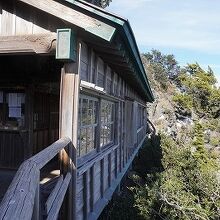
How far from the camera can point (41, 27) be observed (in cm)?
454

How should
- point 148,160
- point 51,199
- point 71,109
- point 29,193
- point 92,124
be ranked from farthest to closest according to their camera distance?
point 148,160, point 92,124, point 71,109, point 51,199, point 29,193

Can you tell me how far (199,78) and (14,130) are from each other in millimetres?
31026

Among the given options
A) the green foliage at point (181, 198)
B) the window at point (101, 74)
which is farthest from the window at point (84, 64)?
the green foliage at point (181, 198)

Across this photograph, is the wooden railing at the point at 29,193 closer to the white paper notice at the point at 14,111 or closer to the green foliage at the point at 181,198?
the white paper notice at the point at 14,111

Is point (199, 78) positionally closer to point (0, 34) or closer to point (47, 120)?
point (47, 120)

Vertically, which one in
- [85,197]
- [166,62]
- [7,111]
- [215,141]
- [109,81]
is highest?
[166,62]

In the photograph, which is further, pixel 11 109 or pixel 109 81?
pixel 11 109

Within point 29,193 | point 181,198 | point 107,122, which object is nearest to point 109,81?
point 107,122

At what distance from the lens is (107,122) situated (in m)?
7.69

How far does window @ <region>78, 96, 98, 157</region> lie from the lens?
523 cm

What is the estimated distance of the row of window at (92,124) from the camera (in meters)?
5.31

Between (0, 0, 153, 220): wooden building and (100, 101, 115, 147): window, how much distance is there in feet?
0.07

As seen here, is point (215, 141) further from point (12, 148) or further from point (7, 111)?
point (7, 111)

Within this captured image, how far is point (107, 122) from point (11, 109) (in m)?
2.14
